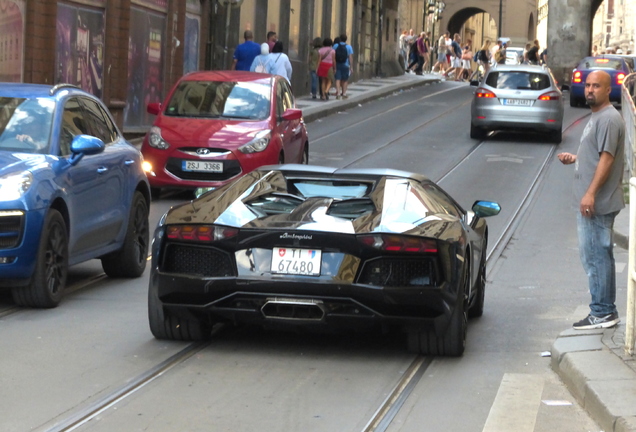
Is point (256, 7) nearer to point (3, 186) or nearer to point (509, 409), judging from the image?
point (3, 186)

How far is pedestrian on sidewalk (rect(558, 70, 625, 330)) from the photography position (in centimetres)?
804

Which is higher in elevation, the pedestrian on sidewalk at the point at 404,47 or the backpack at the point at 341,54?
the pedestrian on sidewalk at the point at 404,47

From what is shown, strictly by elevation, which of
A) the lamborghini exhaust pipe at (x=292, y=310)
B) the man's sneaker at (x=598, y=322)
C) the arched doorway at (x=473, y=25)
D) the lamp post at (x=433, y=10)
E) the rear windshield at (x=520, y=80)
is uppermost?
the arched doorway at (x=473, y=25)

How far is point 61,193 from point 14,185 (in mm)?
485

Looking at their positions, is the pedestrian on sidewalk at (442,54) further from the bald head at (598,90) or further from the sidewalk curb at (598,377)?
the sidewalk curb at (598,377)

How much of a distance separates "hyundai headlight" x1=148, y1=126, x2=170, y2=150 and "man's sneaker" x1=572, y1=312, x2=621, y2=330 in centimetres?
856

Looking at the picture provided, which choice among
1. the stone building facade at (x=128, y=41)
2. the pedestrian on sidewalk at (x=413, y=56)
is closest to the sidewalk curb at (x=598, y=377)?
the stone building facade at (x=128, y=41)

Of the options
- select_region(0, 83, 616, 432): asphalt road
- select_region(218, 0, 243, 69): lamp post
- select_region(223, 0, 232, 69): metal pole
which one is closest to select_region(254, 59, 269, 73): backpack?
select_region(218, 0, 243, 69): lamp post

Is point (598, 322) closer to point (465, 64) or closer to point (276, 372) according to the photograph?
point (276, 372)

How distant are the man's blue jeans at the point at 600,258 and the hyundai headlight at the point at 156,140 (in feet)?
27.8

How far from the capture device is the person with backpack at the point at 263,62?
82.6ft

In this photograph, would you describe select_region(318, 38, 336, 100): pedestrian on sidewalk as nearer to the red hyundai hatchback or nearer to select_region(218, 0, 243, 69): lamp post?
select_region(218, 0, 243, 69): lamp post

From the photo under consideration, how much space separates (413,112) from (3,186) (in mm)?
25027

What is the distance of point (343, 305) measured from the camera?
709 cm
